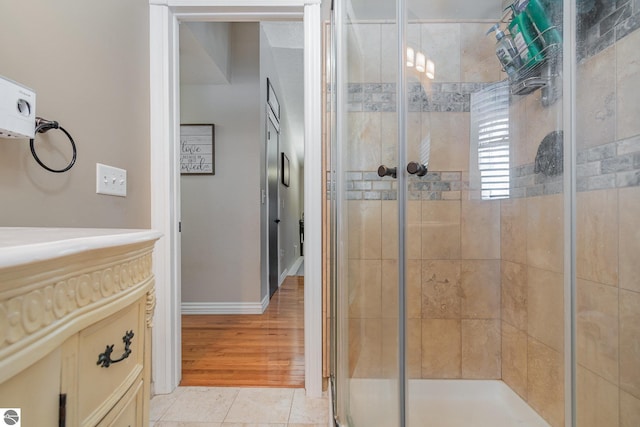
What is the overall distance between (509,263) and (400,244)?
58 cm

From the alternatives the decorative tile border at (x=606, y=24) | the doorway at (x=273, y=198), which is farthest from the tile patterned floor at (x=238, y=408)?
the doorway at (x=273, y=198)

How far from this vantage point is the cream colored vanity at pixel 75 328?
0.35 metres

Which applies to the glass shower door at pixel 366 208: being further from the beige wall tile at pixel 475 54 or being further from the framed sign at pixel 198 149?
the framed sign at pixel 198 149

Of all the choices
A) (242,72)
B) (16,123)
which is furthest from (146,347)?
(242,72)

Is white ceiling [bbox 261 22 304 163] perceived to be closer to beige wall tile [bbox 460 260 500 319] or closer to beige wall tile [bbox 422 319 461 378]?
beige wall tile [bbox 460 260 500 319]

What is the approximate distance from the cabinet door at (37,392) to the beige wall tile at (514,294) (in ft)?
4.40

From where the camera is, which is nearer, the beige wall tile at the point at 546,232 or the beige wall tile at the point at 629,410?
the beige wall tile at the point at 629,410

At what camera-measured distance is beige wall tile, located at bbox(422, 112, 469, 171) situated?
133 cm

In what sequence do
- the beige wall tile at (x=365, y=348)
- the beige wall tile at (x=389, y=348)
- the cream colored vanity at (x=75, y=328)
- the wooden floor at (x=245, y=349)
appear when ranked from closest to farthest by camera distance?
the cream colored vanity at (x=75, y=328) < the beige wall tile at (x=389, y=348) < the beige wall tile at (x=365, y=348) < the wooden floor at (x=245, y=349)

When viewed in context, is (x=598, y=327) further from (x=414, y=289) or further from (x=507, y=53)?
(x=507, y=53)

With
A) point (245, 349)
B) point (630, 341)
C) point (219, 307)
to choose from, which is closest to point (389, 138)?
point (630, 341)

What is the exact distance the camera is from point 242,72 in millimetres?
2908

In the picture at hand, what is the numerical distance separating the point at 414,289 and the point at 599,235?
2.23 ft

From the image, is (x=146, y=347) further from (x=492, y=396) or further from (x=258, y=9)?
(x=258, y=9)
